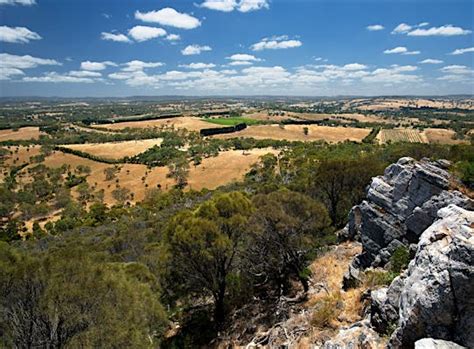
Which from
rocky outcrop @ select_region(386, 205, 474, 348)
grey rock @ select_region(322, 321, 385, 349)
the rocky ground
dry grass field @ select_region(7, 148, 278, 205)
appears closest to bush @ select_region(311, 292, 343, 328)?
the rocky ground

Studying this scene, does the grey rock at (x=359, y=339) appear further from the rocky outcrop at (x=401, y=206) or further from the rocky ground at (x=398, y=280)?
the rocky outcrop at (x=401, y=206)

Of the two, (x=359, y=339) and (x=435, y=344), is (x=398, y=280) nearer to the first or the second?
(x=359, y=339)

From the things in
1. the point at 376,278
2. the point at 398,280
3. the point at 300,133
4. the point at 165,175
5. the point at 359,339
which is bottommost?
the point at 165,175

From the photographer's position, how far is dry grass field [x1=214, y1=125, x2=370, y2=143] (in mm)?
153875

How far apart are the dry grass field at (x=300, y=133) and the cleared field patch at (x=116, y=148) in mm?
37194

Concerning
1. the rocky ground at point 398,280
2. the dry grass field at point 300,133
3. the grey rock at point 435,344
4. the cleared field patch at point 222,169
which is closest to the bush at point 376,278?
the rocky ground at point 398,280

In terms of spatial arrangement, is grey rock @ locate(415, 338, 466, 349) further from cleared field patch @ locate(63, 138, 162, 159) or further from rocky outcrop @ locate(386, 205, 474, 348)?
cleared field patch @ locate(63, 138, 162, 159)

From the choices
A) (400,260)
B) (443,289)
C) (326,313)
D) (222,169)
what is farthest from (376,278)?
(222,169)

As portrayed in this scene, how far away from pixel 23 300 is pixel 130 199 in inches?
3402

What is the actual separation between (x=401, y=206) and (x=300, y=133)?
155 meters

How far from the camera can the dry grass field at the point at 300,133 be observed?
154 metres

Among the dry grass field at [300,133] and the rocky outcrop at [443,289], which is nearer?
the rocky outcrop at [443,289]

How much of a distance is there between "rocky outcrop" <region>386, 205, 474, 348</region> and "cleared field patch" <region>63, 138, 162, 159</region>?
460ft

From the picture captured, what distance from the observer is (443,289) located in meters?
6.93
